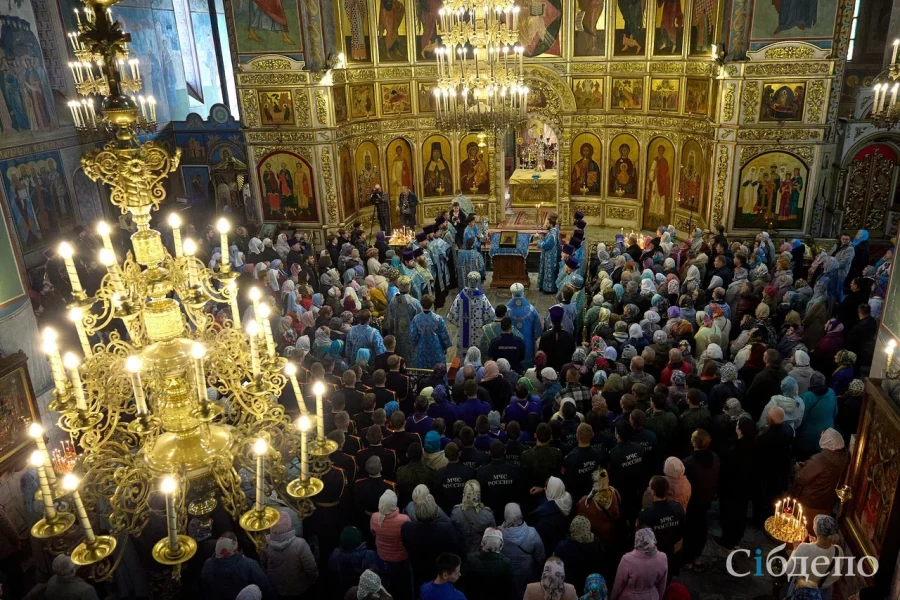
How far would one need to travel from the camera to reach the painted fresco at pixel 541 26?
1766cm

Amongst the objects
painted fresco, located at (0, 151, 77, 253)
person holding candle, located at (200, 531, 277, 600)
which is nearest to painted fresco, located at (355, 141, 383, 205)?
painted fresco, located at (0, 151, 77, 253)

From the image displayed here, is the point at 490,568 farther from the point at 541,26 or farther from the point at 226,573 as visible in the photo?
the point at 541,26

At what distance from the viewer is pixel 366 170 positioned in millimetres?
18656

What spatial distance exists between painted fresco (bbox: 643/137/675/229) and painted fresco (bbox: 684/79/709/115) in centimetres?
113

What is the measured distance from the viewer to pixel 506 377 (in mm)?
8008

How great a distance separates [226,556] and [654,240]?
10247 mm

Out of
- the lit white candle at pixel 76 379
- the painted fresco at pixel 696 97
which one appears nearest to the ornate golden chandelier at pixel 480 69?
the painted fresco at pixel 696 97

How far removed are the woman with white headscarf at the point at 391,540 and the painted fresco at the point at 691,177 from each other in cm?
1322

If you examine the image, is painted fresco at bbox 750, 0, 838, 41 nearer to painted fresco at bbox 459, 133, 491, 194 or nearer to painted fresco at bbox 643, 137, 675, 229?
painted fresco at bbox 643, 137, 675, 229

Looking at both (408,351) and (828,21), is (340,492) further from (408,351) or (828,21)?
(828,21)

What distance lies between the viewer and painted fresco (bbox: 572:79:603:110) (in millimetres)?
18000

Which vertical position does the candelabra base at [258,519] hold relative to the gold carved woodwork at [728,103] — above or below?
below

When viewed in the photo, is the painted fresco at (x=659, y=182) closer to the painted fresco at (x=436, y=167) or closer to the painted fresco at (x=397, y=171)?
the painted fresco at (x=436, y=167)

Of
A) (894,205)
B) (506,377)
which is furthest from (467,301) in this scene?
(894,205)
